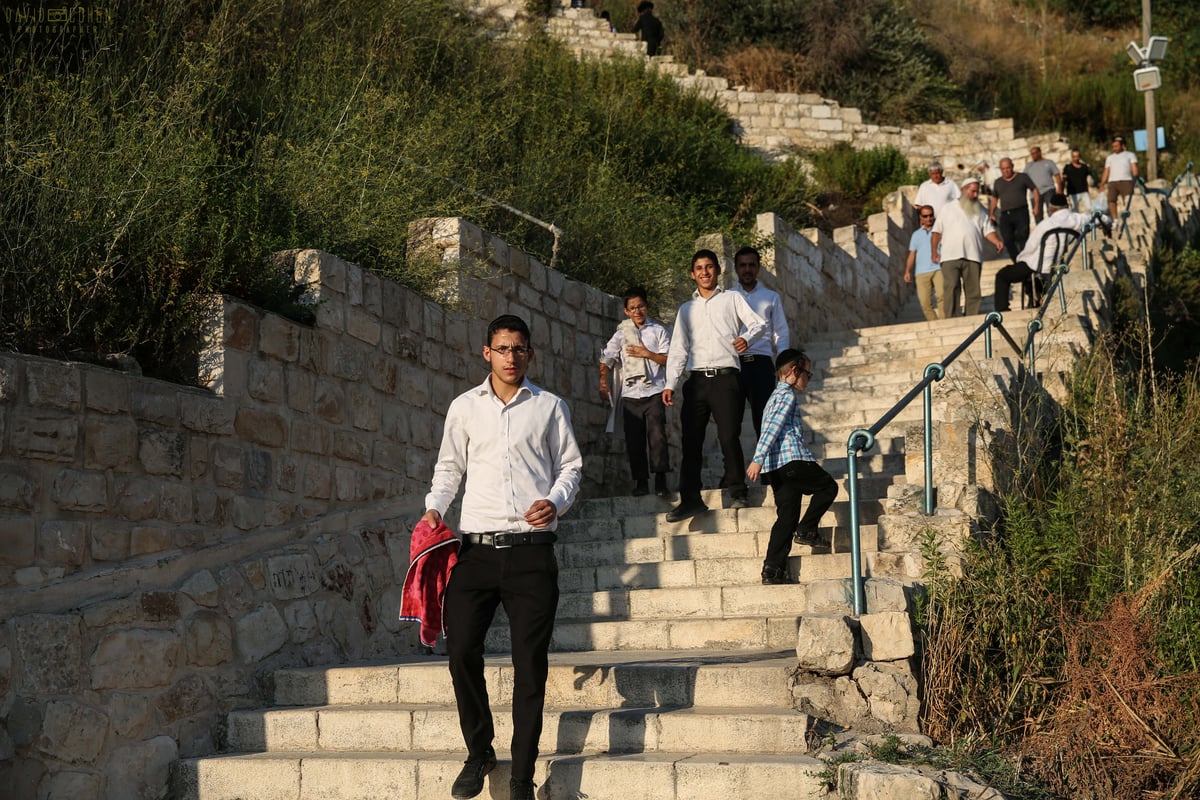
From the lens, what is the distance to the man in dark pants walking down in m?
6.63

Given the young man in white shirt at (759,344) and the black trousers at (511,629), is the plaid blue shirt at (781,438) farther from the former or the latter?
the black trousers at (511,629)

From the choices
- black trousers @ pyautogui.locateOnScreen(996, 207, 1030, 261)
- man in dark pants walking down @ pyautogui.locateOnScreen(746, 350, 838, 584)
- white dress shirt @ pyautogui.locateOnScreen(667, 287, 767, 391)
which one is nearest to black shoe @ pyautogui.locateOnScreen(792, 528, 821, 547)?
man in dark pants walking down @ pyautogui.locateOnScreen(746, 350, 838, 584)

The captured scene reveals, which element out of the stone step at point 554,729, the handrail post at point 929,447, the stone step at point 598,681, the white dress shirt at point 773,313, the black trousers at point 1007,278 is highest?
the black trousers at point 1007,278

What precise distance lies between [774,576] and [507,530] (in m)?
2.33

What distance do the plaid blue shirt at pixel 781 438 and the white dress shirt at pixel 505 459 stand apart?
2.04 m

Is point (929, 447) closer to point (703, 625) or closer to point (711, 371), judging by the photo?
point (711, 371)

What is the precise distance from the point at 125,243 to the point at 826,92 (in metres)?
21.4

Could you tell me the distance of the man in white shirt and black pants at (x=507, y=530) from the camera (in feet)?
15.1

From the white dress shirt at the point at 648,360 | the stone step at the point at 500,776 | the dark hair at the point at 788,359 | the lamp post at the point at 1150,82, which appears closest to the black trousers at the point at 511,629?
the stone step at the point at 500,776

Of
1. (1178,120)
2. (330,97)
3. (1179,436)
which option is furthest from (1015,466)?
(1178,120)

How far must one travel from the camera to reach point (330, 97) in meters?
9.69

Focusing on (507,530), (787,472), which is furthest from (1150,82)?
(507,530)

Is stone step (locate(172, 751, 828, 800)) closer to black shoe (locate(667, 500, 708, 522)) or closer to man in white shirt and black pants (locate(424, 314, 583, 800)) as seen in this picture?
man in white shirt and black pants (locate(424, 314, 583, 800))

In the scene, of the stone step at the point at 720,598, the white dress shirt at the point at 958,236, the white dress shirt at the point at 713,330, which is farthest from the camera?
the white dress shirt at the point at 958,236
